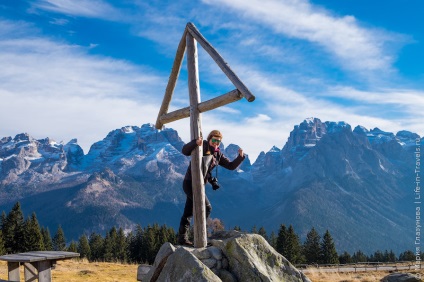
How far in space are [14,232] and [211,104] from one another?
2916 inches

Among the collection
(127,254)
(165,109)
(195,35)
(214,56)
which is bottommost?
(127,254)

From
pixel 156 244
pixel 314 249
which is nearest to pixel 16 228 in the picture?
pixel 156 244

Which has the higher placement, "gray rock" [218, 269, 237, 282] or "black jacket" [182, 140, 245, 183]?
"black jacket" [182, 140, 245, 183]

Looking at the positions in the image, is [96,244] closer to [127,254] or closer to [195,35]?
[127,254]

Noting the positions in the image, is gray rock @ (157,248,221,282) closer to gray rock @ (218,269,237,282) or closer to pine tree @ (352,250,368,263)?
gray rock @ (218,269,237,282)

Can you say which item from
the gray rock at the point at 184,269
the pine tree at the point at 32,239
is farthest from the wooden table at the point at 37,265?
the pine tree at the point at 32,239

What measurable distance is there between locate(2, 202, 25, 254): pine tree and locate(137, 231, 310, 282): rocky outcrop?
72.1m

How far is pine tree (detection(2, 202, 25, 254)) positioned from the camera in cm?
7288

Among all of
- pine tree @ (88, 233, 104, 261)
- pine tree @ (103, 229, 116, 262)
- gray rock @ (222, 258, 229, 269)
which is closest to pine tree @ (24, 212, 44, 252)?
pine tree @ (103, 229, 116, 262)

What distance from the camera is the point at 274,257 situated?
1009 centimetres

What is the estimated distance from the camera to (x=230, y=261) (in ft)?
31.9

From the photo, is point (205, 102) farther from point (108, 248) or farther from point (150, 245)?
point (108, 248)

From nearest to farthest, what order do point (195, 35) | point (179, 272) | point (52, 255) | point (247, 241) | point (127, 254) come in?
1. point (179, 272)
2. point (247, 241)
3. point (195, 35)
4. point (52, 255)
5. point (127, 254)

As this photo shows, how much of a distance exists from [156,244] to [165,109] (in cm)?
7517
